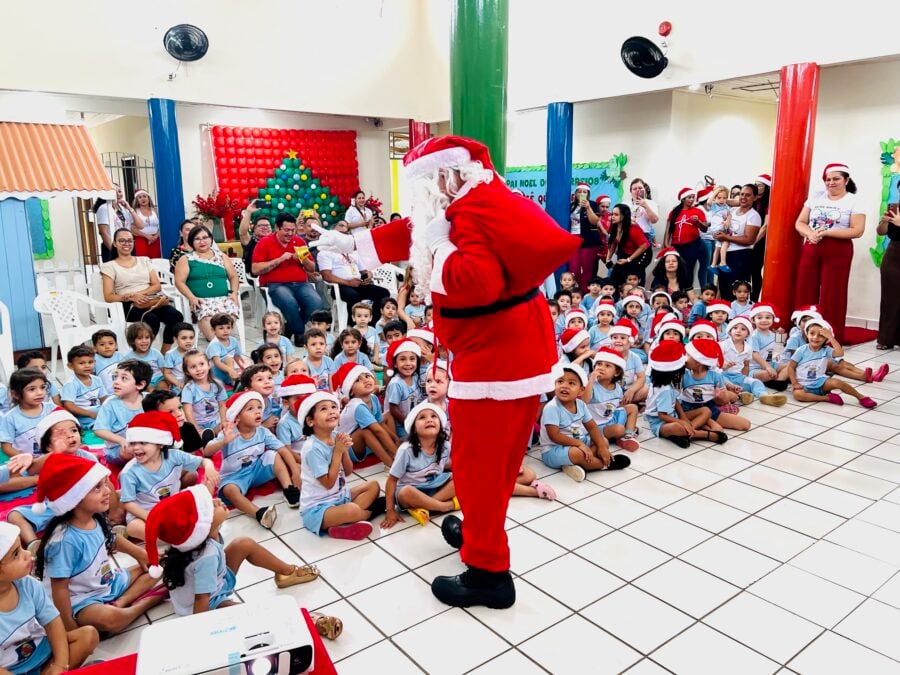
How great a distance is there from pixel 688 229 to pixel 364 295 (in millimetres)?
3895

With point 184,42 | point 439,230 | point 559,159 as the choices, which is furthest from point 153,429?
point 559,159

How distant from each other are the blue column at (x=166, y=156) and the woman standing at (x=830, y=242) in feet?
22.5

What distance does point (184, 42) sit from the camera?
8062 millimetres

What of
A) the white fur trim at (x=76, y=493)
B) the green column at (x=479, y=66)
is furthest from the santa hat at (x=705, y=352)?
the white fur trim at (x=76, y=493)

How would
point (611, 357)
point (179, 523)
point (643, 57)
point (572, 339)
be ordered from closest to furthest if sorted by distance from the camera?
point (179, 523)
point (611, 357)
point (572, 339)
point (643, 57)

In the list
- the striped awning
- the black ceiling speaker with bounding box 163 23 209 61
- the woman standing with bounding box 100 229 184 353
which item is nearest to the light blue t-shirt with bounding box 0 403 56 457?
the woman standing with bounding box 100 229 184 353

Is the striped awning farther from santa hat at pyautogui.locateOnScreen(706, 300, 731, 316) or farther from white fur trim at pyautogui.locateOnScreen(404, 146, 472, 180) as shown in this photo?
santa hat at pyautogui.locateOnScreen(706, 300, 731, 316)

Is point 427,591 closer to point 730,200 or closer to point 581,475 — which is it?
point 581,475

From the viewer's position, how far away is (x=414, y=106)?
10.4 m

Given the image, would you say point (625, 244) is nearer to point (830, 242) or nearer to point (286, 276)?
point (830, 242)

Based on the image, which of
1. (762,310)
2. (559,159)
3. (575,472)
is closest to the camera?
(575,472)

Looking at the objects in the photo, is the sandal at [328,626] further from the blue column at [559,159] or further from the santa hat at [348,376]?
the blue column at [559,159]

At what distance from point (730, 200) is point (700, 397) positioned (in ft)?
15.6

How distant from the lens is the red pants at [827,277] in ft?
20.8
